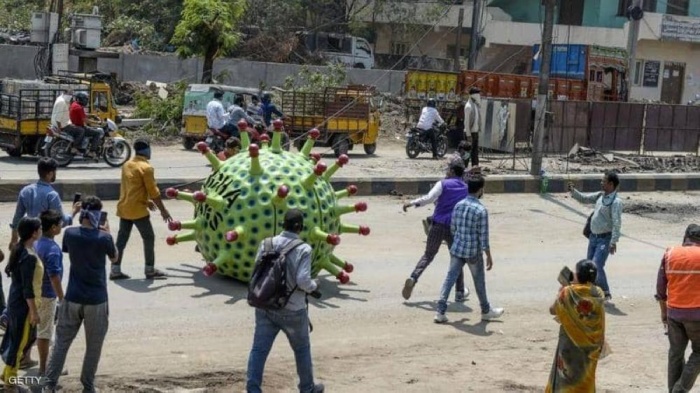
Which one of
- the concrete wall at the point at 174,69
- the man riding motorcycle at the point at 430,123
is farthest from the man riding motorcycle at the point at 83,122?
the concrete wall at the point at 174,69

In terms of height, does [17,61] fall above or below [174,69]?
below

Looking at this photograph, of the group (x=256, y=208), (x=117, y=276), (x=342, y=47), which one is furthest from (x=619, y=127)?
(x=342, y=47)

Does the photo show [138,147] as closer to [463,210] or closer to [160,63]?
[463,210]

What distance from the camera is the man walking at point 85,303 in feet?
24.8

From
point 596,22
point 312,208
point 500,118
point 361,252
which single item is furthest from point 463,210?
point 596,22

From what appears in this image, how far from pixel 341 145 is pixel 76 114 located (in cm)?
671

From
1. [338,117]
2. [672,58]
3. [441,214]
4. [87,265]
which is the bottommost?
[87,265]

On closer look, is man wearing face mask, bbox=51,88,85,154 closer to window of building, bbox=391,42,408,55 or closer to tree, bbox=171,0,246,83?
tree, bbox=171,0,246,83

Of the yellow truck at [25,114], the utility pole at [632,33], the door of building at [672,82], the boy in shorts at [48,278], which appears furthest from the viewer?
the door of building at [672,82]

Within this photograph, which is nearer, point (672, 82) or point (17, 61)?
point (17, 61)

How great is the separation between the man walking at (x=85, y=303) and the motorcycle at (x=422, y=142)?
17833mm

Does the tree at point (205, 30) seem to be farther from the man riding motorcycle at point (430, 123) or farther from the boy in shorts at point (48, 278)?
the boy in shorts at point (48, 278)

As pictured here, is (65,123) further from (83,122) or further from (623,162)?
(623,162)

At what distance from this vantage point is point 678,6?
48.7 meters
